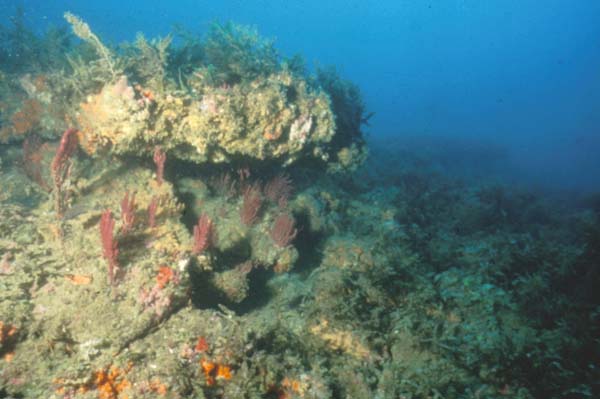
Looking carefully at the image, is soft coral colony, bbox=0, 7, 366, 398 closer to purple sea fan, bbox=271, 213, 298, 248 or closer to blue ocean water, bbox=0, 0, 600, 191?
purple sea fan, bbox=271, 213, 298, 248

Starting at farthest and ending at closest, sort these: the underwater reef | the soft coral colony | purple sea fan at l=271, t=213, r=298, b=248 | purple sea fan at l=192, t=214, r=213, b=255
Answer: purple sea fan at l=271, t=213, r=298, b=248 < purple sea fan at l=192, t=214, r=213, b=255 < the soft coral colony < the underwater reef

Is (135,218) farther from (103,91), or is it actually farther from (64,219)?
(103,91)

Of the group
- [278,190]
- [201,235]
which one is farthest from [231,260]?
[278,190]

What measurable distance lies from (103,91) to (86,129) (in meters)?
0.86

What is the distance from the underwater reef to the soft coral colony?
0.03 metres

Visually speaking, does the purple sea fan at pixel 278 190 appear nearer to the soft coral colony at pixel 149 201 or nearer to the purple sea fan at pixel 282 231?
the soft coral colony at pixel 149 201

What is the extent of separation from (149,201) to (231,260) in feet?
6.94

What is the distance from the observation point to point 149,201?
235 inches

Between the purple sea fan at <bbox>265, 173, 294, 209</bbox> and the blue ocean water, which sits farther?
the blue ocean water

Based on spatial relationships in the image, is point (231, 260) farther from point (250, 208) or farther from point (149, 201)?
point (149, 201)

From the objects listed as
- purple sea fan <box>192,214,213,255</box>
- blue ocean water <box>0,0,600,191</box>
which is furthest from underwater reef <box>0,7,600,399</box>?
blue ocean water <box>0,0,600,191</box>

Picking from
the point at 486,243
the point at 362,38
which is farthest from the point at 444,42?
the point at 486,243

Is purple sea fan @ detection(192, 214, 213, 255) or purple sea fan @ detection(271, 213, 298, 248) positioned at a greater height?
purple sea fan @ detection(192, 214, 213, 255)

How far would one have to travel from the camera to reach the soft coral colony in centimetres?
388
